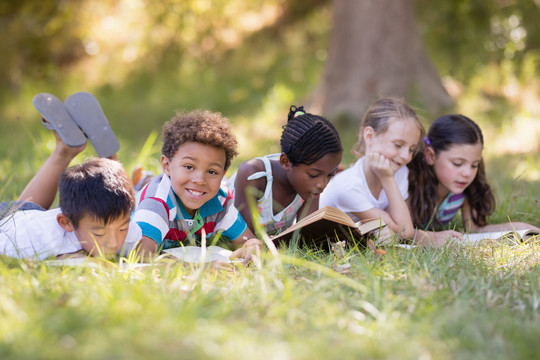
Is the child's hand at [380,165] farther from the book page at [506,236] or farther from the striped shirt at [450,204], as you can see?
the striped shirt at [450,204]

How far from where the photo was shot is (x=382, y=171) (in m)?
3.69

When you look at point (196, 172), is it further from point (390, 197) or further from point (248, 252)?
point (390, 197)

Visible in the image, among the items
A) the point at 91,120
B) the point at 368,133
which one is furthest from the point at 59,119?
the point at 368,133

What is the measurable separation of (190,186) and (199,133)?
1.04ft

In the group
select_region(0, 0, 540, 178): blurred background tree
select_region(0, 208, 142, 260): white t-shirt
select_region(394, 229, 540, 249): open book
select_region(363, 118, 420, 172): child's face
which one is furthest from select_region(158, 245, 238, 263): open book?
select_region(0, 0, 540, 178): blurred background tree

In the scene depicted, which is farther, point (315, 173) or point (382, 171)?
point (382, 171)

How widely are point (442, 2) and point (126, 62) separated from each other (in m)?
6.33

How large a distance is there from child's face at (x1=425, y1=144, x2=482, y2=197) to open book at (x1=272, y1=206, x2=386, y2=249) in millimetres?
1142

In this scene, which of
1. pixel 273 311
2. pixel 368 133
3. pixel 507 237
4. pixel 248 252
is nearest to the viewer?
pixel 273 311

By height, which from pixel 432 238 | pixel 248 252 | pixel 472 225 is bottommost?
pixel 472 225

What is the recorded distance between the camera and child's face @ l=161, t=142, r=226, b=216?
317 cm

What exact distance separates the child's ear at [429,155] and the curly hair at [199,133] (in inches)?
65.4

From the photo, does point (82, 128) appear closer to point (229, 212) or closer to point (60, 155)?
point (60, 155)

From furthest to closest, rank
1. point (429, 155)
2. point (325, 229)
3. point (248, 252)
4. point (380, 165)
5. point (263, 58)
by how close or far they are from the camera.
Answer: point (263, 58) → point (429, 155) → point (380, 165) → point (325, 229) → point (248, 252)
